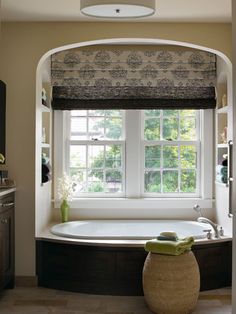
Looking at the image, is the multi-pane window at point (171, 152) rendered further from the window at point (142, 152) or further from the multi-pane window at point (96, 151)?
the multi-pane window at point (96, 151)

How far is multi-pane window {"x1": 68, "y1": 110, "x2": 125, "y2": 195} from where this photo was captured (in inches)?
217

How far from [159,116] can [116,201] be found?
113 cm

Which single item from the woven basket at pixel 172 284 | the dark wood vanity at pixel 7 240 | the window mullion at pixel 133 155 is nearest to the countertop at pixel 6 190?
the dark wood vanity at pixel 7 240

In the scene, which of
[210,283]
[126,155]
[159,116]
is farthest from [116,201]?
[210,283]

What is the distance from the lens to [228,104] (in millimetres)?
4730

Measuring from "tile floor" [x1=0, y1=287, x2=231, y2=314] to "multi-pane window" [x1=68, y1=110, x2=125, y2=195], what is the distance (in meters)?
1.54

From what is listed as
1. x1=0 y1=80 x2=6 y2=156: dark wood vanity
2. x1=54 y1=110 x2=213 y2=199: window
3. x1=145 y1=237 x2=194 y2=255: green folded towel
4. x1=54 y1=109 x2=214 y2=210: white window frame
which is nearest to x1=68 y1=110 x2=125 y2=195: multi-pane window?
x1=54 y1=110 x2=213 y2=199: window

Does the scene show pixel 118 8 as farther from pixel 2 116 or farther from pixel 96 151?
pixel 96 151

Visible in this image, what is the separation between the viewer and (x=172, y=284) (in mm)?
3650

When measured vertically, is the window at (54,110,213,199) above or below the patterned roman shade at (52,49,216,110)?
below

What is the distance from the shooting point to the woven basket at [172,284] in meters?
3.65

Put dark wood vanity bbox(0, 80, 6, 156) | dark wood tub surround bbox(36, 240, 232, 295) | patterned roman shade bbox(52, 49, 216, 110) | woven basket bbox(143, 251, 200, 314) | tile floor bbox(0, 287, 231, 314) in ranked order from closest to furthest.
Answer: woven basket bbox(143, 251, 200, 314) → tile floor bbox(0, 287, 231, 314) → dark wood tub surround bbox(36, 240, 232, 295) → dark wood vanity bbox(0, 80, 6, 156) → patterned roman shade bbox(52, 49, 216, 110)

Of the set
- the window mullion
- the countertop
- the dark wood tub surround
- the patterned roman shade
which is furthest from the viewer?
the window mullion

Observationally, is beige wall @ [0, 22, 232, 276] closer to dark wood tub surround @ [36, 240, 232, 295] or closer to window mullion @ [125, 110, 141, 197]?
dark wood tub surround @ [36, 240, 232, 295]
